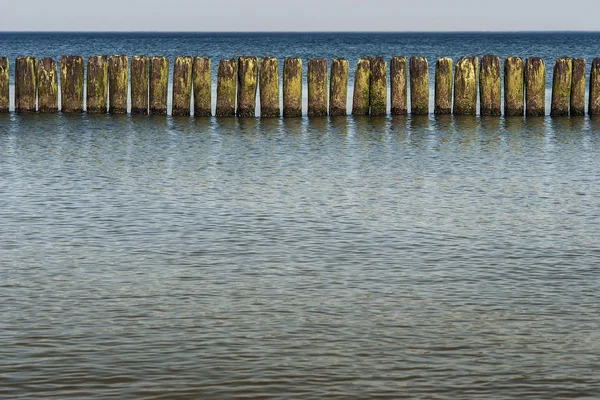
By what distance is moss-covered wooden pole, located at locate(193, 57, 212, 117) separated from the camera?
67.0ft

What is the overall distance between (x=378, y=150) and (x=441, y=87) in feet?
16.8

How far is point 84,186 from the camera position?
12.2 meters

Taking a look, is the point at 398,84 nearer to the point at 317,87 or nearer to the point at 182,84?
the point at 317,87

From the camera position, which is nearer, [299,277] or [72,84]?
[299,277]

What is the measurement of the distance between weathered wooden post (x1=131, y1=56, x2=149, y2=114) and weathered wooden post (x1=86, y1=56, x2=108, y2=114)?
1.91 ft

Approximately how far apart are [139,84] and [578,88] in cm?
805

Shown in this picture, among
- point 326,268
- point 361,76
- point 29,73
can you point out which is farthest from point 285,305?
point 29,73

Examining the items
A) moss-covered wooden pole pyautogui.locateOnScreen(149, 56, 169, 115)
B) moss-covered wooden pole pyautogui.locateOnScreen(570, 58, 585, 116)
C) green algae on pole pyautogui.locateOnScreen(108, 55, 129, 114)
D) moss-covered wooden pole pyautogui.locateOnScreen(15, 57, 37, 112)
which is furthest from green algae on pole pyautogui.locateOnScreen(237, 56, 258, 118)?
moss-covered wooden pole pyautogui.locateOnScreen(570, 58, 585, 116)

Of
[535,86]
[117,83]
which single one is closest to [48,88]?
[117,83]

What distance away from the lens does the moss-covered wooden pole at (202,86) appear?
20422 millimetres

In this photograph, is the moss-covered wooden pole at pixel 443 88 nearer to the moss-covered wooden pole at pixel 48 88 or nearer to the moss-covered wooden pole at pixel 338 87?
the moss-covered wooden pole at pixel 338 87

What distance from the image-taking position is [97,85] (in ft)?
69.8

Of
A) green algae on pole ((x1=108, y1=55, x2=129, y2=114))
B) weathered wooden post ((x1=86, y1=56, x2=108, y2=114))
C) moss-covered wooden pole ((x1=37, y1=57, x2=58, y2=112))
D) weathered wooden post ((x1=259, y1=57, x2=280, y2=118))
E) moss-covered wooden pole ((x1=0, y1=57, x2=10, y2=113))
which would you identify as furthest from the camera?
moss-covered wooden pole ((x1=0, y1=57, x2=10, y2=113))

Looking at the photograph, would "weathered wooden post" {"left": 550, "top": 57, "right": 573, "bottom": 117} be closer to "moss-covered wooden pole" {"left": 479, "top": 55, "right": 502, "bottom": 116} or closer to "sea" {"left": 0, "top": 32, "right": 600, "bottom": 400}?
"moss-covered wooden pole" {"left": 479, "top": 55, "right": 502, "bottom": 116}
